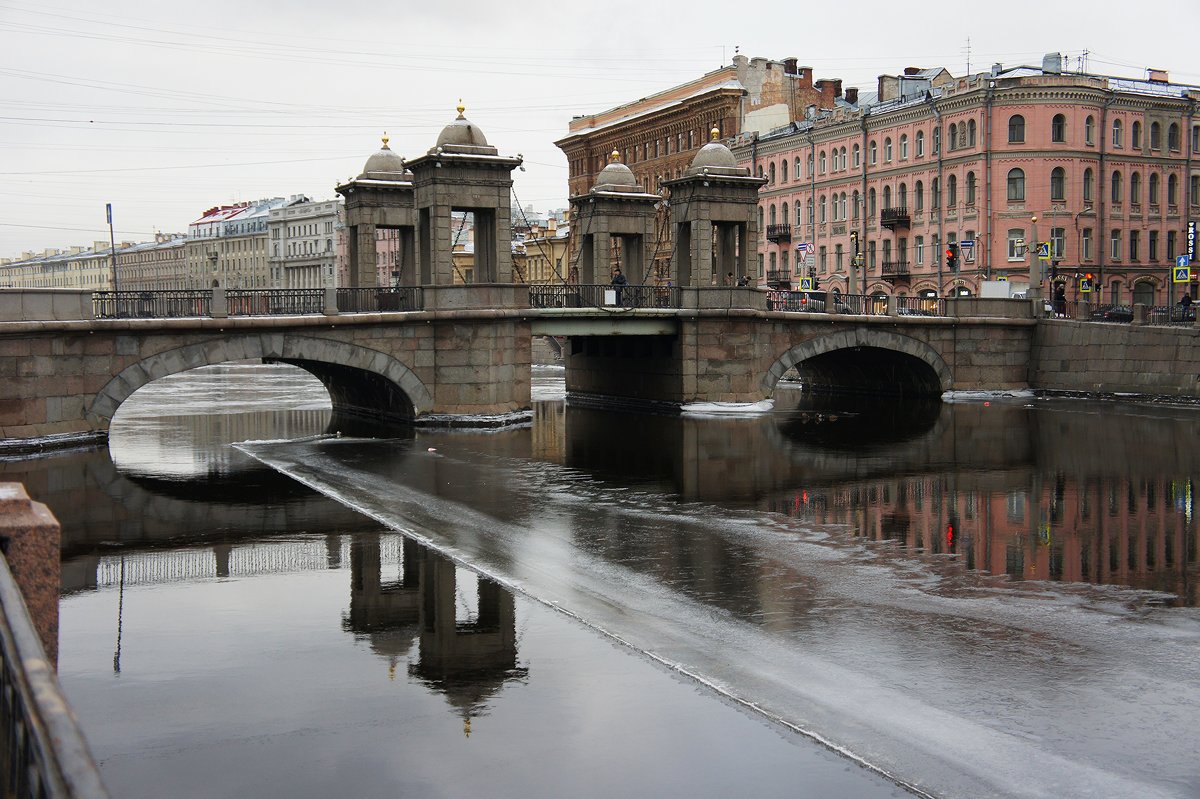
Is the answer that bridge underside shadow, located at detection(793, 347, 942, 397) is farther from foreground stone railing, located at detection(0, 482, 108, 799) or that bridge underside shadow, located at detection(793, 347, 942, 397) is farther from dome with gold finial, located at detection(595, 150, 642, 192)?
foreground stone railing, located at detection(0, 482, 108, 799)

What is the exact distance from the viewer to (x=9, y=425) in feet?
107

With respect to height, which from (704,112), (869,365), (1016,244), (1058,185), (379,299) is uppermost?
(704,112)

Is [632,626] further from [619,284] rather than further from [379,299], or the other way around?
[619,284]

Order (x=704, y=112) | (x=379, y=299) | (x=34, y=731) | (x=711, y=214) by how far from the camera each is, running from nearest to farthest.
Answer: (x=34, y=731)
(x=379, y=299)
(x=711, y=214)
(x=704, y=112)

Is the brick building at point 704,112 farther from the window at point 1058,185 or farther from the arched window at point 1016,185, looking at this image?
the window at point 1058,185

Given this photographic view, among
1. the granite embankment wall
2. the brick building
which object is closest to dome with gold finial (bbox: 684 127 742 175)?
the granite embankment wall

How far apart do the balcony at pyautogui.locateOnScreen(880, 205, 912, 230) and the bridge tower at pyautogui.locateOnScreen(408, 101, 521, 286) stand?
122ft

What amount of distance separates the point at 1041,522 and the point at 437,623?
484 inches

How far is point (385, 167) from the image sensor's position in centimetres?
4922

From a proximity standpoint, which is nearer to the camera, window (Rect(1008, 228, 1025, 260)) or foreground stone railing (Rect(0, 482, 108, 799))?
foreground stone railing (Rect(0, 482, 108, 799))

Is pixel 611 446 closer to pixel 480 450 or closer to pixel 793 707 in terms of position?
pixel 480 450

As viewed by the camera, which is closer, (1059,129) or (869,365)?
(869,365)

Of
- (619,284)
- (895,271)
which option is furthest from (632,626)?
(895,271)

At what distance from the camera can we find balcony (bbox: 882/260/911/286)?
74062 millimetres
